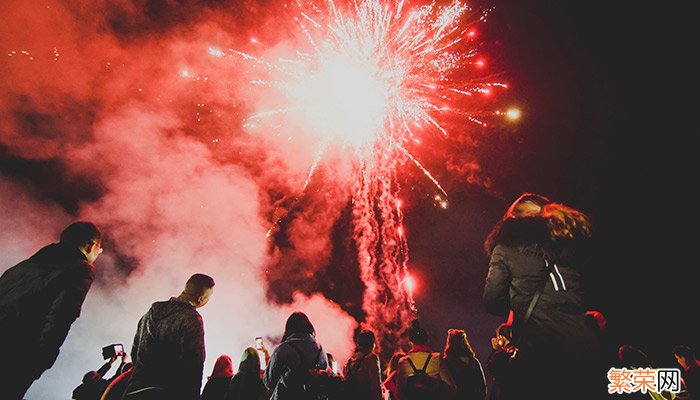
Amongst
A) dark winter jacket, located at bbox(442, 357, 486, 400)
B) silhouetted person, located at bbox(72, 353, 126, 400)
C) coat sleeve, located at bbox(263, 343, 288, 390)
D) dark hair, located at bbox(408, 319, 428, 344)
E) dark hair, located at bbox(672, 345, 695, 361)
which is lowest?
dark hair, located at bbox(672, 345, 695, 361)

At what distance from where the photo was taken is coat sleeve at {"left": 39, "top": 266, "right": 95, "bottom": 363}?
7.64ft

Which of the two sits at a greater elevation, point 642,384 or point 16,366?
point 16,366

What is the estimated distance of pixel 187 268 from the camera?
9.85m

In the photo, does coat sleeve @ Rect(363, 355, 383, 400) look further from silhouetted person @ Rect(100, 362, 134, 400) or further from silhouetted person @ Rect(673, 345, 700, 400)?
silhouetted person @ Rect(673, 345, 700, 400)

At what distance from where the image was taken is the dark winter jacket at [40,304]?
2.28 meters

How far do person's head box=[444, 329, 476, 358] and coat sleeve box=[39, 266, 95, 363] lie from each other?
3.75m

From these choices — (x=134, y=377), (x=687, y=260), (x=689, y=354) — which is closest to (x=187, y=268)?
(x=134, y=377)

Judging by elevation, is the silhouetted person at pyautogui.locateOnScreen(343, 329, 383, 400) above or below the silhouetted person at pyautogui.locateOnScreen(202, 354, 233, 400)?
below

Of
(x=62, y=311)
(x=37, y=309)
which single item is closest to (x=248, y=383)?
(x=62, y=311)

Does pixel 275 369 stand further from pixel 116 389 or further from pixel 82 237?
pixel 82 237

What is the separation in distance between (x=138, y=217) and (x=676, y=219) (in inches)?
656

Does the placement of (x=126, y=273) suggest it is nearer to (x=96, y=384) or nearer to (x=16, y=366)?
(x=96, y=384)

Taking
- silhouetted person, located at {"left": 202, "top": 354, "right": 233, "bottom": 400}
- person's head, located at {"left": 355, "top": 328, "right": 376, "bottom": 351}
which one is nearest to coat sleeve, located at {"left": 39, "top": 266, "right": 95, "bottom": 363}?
silhouetted person, located at {"left": 202, "top": 354, "right": 233, "bottom": 400}

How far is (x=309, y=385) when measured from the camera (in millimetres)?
3008
